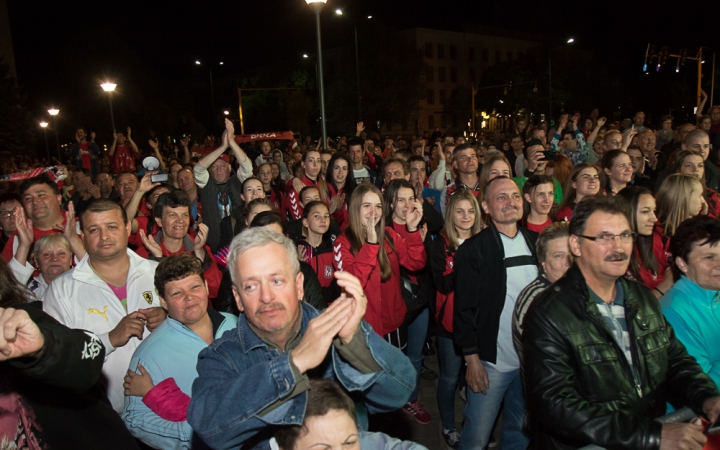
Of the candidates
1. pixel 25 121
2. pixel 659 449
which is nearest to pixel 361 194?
pixel 659 449

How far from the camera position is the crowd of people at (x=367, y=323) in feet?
6.42

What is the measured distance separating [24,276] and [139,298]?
150 centimetres

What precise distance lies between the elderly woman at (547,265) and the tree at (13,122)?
65.0 ft

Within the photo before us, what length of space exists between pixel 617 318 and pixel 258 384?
189cm

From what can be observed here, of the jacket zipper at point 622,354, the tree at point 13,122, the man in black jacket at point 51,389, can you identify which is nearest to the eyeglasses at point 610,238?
the jacket zipper at point 622,354

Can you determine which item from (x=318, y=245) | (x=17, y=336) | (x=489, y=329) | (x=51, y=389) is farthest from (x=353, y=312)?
(x=318, y=245)

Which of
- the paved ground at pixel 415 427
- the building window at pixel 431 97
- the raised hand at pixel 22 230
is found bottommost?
the paved ground at pixel 415 427

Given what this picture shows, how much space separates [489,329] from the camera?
3.76 metres

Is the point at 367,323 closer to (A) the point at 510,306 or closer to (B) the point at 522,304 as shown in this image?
(B) the point at 522,304

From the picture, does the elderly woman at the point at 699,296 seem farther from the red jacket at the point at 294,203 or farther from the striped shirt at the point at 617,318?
the red jacket at the point at 294,203

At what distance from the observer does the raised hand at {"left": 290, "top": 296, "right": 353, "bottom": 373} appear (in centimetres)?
180

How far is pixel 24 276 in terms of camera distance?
4367 mm

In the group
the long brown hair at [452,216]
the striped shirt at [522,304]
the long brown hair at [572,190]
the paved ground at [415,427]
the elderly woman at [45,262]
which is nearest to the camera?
the striped shirt at [522,304]

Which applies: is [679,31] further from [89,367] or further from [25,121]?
[89,367]
